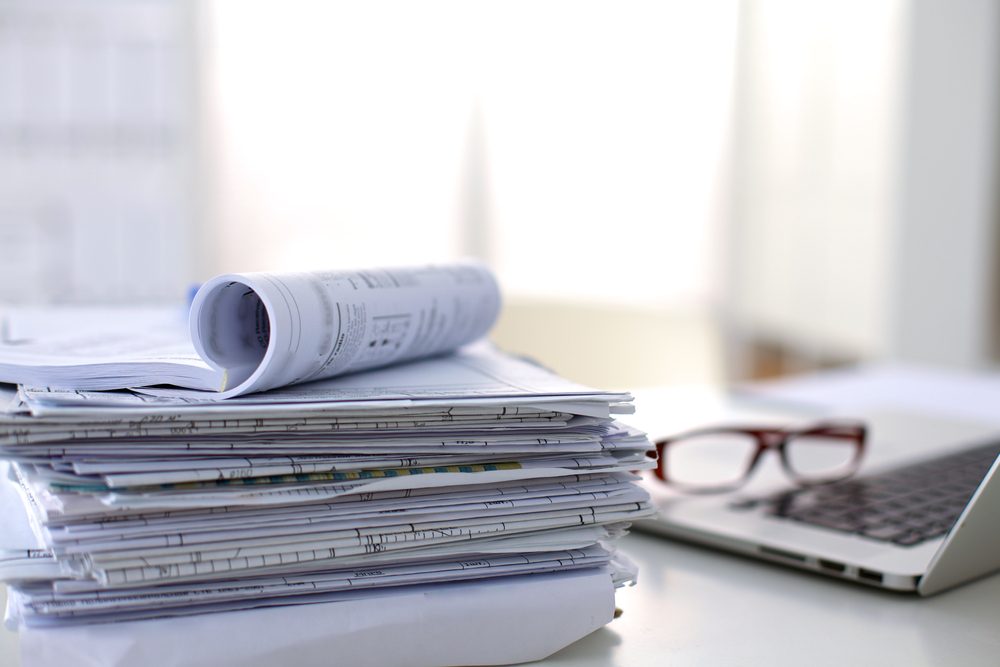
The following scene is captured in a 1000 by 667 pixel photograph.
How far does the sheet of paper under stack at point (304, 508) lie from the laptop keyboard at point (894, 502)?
0.21 meters

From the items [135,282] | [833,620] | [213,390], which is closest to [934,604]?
[833,620]

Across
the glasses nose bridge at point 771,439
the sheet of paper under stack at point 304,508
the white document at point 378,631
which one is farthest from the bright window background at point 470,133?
the white document at point 378,631

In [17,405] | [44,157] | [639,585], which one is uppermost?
[44,157]

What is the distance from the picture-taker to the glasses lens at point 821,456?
0.75 m

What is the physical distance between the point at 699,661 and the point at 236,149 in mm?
Result: 2481

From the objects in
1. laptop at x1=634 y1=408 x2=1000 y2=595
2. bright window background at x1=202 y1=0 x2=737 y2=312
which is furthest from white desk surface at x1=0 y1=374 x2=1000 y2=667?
bright window background at x1=202 y1=0 x2=737 y2=312

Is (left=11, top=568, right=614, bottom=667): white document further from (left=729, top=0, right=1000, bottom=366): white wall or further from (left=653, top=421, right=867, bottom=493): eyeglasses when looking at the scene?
(left=729, top=0, right=1000, bottom=366): white wall

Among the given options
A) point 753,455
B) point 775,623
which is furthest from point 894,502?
point 775,623

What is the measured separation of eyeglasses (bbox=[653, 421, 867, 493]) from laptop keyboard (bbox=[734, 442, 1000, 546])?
29 millimetres

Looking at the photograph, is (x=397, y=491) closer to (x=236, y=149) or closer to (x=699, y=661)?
(x=699, y=661)

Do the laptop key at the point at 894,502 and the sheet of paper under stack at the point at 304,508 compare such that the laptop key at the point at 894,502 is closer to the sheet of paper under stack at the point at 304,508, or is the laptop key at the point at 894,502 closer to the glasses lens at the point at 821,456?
the glasses lens at the point at 821,456

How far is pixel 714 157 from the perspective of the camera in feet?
10.8

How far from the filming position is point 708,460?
2.67ft

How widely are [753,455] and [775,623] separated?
0.24m
